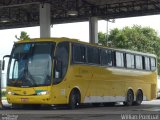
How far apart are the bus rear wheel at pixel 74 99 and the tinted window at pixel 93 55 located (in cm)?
191

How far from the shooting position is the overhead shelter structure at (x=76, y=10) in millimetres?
39438

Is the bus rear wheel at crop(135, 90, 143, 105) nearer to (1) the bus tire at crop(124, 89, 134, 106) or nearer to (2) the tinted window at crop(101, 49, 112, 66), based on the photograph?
(1) the bus tire at crop(124, 89, 134, 106)

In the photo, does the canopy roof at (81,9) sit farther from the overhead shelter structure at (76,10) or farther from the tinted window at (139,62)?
the tinted window at (139,62)

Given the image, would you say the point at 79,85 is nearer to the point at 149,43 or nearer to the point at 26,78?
Result: the point at 26,78

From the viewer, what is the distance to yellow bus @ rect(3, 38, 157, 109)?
21984mm

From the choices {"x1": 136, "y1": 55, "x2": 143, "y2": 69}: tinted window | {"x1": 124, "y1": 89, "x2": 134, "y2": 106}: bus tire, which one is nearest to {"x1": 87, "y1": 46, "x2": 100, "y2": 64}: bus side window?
{"x1": 124, "y1": 89, "x2": 134, "y2": 106}: bus tire

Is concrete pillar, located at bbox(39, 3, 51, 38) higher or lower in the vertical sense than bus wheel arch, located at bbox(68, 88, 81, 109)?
higher

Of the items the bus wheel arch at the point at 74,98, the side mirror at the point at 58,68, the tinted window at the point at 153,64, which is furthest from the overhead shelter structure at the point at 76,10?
the side mirror at the point at 58,68

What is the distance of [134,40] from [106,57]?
Result: 5515 cm

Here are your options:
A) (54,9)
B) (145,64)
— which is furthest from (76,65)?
(54,9)

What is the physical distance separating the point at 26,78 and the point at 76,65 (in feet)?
8.34

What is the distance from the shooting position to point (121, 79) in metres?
28.6

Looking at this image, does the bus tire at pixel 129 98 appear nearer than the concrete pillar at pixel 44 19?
Yes

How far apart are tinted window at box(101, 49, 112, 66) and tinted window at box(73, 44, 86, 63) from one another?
2.23m
